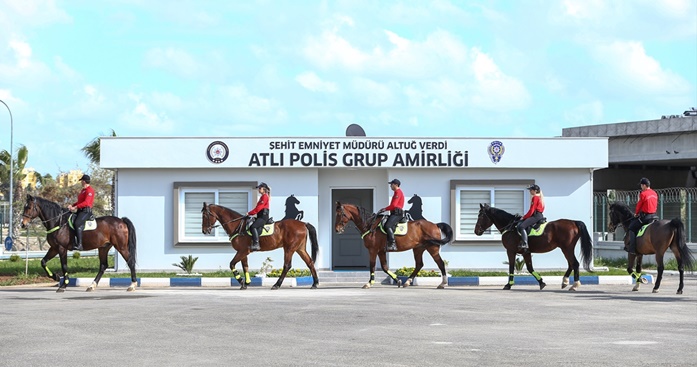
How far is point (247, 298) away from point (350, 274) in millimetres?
7093

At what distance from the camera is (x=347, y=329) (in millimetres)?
12820

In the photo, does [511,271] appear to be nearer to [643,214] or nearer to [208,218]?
[643,214]

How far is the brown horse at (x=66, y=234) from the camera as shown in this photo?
2073 cm

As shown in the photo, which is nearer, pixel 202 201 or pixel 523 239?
pixel 523 239

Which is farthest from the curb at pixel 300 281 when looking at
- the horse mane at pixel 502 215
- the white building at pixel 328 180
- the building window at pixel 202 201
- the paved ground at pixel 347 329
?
the building window at pixel 202 201

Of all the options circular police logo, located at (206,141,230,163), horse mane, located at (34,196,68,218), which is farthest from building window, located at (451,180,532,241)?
horse mane, located at (34,196,68,218)

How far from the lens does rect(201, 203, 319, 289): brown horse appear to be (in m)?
21.6

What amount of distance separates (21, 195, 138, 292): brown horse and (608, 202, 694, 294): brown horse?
400 inches

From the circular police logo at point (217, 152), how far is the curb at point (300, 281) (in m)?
4.43

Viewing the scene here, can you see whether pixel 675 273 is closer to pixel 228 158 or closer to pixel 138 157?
pixel 228 158

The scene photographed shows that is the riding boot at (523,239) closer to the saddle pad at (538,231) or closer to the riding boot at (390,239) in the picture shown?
the saddle pad at (538,231)

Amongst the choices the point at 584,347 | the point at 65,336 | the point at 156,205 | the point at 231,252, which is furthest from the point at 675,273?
the point at 65,336

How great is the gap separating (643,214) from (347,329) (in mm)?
9710

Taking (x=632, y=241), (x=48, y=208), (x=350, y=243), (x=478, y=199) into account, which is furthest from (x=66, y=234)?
(x=632, y=241)
